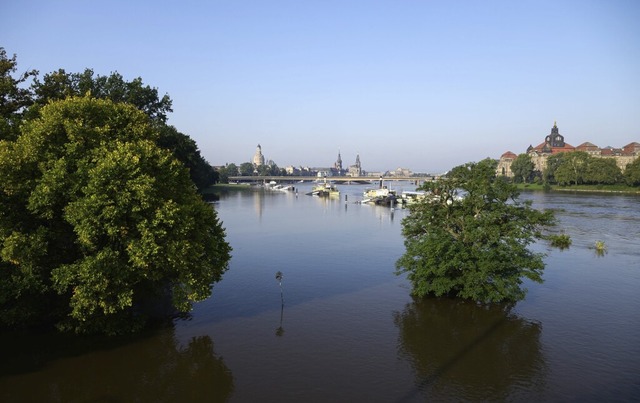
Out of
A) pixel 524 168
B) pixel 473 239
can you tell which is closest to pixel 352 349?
pixel 473 239

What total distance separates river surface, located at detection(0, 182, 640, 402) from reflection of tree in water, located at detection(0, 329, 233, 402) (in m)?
0.07

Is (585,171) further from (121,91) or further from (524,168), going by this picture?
(121,91)

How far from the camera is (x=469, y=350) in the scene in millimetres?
23438

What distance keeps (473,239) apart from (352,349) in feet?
38.6

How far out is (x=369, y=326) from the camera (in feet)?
87.2

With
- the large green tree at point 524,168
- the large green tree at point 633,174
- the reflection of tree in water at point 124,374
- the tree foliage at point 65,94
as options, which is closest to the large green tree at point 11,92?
the tree foliage at point 65,94

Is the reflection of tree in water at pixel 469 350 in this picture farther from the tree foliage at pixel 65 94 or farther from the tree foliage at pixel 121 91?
the tree foliage at pixel 121 91

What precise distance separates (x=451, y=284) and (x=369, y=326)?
662 cm

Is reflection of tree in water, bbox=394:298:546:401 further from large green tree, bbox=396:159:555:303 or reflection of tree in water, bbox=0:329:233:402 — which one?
reflection of tree in water, bbox=0:329:233:402

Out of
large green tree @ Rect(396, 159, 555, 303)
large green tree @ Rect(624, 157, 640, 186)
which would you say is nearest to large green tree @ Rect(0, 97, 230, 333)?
large green tree @ Rect(396, 159, 555, 303)

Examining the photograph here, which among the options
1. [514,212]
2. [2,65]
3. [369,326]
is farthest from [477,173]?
[2,65]

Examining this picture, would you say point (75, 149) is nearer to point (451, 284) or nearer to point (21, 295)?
point (21, 295)

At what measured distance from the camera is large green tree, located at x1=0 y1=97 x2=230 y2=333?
21.0 metres

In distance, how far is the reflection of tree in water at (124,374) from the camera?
1841cm
